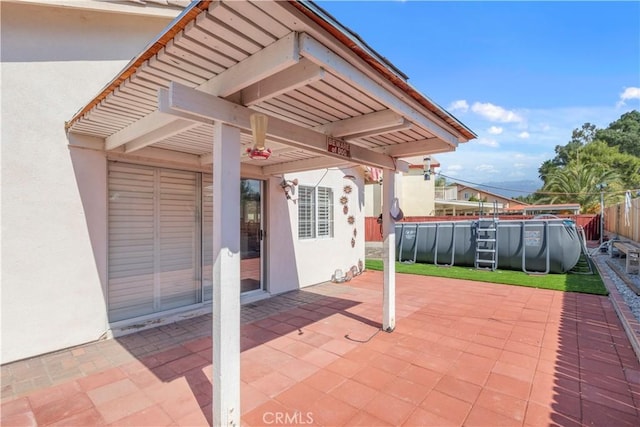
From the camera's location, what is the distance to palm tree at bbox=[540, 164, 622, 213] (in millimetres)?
20062

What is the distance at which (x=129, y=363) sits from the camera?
11.8 feet

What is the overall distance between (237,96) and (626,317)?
6.45 metres

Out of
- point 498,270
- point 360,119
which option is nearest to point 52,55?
point 360,119

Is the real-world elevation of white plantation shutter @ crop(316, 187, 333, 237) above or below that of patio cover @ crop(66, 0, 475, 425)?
below

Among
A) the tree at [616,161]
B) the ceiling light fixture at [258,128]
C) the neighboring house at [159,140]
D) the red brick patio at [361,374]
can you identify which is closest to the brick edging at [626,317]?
the red brick patio at [361,374]

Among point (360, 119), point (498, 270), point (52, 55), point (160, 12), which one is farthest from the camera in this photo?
point (498, 270)

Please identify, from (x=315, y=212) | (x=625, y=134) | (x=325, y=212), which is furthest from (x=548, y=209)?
(x=625, y=134)

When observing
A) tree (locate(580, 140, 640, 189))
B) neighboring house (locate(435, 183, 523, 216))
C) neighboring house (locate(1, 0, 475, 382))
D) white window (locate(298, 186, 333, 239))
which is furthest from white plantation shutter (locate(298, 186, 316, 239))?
tree (locate(580, 140, 640, 189))

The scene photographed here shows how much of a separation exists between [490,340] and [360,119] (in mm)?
3486

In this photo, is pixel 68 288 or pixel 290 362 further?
pixel 68 288

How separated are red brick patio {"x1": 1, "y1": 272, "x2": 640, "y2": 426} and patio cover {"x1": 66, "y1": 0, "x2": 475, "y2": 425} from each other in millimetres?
820

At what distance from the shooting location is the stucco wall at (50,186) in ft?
11.9

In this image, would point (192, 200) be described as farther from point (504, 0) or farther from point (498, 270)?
point (498, 270)

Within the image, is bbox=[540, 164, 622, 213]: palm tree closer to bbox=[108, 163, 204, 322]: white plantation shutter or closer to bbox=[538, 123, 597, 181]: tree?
bbox=[108, 163, 204, 322]: white plantation shutter
